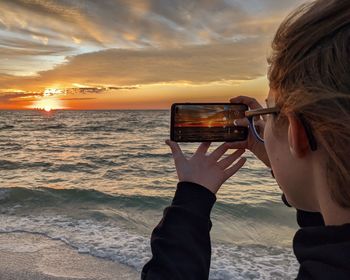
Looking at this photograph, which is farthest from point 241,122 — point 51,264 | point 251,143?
point 51,264

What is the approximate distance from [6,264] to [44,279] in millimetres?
653

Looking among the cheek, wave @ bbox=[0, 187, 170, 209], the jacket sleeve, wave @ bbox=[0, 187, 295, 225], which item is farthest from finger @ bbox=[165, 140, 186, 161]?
wave @ bbox=[0, 187, 170, 209]

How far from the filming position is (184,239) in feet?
4.68

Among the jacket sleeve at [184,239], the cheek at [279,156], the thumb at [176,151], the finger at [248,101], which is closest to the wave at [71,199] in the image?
the finger at [248,101]

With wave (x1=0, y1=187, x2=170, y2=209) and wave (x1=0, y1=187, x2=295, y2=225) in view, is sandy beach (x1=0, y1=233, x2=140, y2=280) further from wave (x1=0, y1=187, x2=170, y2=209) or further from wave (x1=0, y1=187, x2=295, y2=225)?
wave (x1=0, y1=187, x2=170, y2=209)

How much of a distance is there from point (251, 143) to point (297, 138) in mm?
784

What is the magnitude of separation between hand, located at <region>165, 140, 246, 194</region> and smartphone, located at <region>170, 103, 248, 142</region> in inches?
5.0

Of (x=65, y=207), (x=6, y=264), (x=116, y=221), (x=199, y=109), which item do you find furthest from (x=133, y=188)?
(x=199, y=109)

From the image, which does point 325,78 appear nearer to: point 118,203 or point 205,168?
point 205,168

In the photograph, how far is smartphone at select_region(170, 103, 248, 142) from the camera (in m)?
1.71

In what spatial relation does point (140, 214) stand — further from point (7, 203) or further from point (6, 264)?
point (6, 264)

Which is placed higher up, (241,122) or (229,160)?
(241,122)

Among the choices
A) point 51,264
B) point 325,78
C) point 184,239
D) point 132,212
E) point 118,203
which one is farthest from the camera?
point 118,203

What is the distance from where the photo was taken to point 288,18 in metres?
1.04
